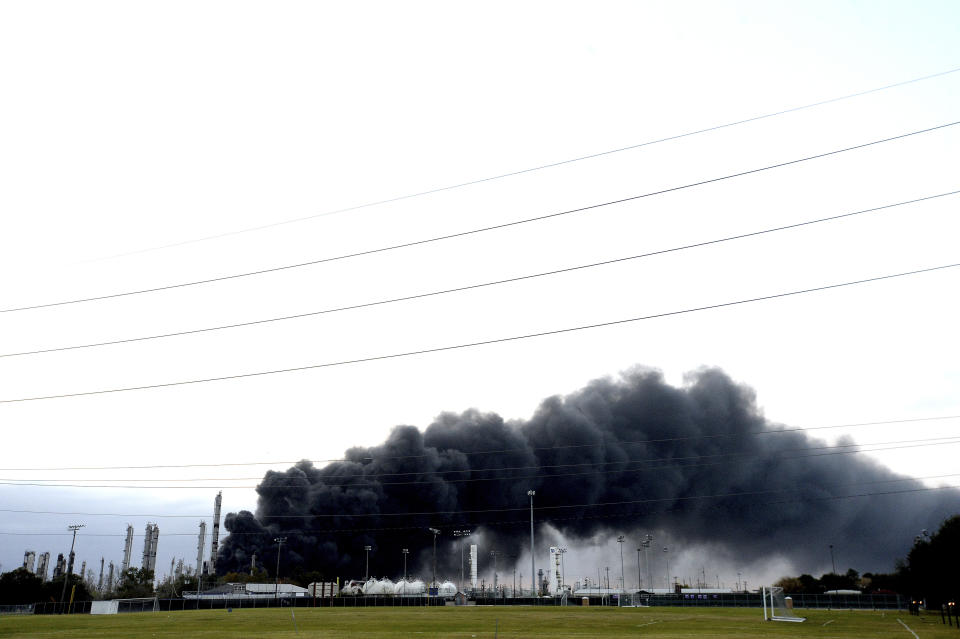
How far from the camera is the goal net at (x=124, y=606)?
93.0m

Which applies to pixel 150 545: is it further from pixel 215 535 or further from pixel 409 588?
pixel 409 588

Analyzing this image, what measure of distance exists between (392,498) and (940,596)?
130 metres

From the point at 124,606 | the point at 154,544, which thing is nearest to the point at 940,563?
the point at 124,606

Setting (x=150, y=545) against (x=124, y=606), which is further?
(x=150, y=545)

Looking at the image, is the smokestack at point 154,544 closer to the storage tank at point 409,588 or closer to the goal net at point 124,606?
the storage tank at point 409,588

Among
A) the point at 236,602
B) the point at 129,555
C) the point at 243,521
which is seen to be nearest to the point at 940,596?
the point at 236,602

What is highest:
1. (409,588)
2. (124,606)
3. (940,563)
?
(940,563)

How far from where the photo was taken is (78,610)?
9406cm

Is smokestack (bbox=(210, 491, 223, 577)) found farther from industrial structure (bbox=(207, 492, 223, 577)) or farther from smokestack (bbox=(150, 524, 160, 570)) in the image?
smokestack (bbox=(150, 524, 160, 570))

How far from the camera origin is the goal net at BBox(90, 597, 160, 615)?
93000mm

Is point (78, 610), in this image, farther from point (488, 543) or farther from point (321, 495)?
point (488, 543)

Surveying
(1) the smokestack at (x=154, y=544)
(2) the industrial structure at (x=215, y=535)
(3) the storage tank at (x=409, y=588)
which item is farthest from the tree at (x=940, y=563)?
(1) the smokestack at (x=154, y=544)

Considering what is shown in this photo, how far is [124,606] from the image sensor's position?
316 ft

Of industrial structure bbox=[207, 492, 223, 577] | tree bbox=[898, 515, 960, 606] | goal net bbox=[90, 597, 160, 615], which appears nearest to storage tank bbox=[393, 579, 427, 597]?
industrial structure bbox=[207, 492, 223, 577]
